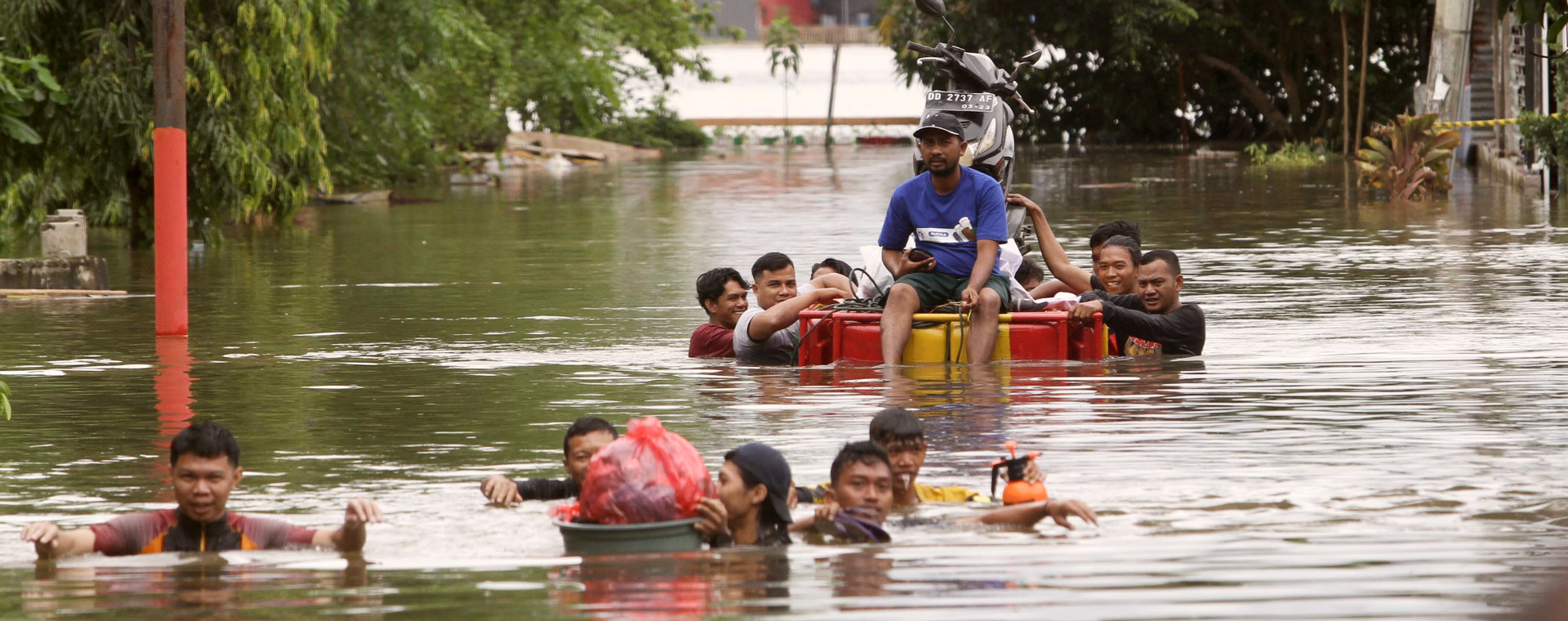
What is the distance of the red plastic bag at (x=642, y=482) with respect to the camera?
668 cm

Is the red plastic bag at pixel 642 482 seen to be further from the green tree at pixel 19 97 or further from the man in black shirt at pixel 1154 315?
the man in black shirt at pixel 1154 315

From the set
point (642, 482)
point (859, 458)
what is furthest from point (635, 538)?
point (859, 458)

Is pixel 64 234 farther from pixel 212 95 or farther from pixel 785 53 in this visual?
pixel 785 53

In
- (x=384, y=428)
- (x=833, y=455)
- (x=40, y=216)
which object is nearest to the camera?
(x=833, y=455)

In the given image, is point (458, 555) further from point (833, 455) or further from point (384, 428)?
point (384, 428)

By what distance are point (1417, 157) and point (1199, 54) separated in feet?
75.0

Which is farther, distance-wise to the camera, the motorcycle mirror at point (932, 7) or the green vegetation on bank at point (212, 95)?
the green vegetation on bank at point (212, 95)

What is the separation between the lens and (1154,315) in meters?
11.8

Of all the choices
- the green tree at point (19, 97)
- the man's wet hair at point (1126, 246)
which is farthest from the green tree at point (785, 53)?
the green tree at point (19, 97)

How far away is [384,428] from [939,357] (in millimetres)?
3375

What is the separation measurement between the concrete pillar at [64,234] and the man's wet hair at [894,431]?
13740mm

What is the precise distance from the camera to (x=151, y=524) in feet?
22.3

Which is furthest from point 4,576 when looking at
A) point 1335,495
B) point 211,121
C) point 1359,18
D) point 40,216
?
point 1359,18

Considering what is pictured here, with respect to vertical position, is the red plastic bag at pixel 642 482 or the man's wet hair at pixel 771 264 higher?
the man's wet hair at pixel 771 264
